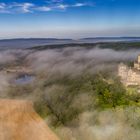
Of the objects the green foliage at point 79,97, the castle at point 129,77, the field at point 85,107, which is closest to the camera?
the field at point 85,107

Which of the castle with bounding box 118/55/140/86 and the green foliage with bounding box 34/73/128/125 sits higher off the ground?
the castle with bounding box 118/55/140/86

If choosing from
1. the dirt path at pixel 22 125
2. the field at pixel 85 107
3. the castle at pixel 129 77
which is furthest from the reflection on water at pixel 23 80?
the dirt path at pixel 22 125

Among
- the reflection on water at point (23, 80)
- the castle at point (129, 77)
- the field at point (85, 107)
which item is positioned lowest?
the reflection on water at point (23, 80)

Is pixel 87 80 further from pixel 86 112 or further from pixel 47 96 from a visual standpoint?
pixel 86 112

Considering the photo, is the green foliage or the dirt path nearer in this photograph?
the dirt path

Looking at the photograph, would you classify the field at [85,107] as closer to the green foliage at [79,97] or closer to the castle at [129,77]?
the green foliage at [79,97]

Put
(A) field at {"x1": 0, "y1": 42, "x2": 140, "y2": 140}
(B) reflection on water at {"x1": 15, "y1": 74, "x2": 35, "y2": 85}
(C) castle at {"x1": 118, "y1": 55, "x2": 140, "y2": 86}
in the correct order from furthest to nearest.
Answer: (B) reflection on water at {"x1": 15, "y1": 74, "x2": 35, "y2": 85}
(C) castle at {"x1": 118, "y1": 55, "x2": 140, "y2": 86}
(A) field at {"x1": 0, "y1": 42, "x2": 140, "y2": 140}

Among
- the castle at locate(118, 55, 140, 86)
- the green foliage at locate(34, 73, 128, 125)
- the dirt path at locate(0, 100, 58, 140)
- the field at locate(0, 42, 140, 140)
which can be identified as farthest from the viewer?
the castle at locate(118, 55, 140, 86)

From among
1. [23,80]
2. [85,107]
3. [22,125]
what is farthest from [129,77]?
[23,80]

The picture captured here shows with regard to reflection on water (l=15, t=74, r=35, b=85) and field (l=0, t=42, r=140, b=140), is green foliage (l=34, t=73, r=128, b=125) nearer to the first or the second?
field (l=0, t=42, r=140, b=140)

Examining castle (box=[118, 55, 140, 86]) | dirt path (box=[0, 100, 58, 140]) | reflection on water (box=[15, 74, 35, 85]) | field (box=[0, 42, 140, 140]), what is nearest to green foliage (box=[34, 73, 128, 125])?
field (box=[0, 42, 140, 140])
